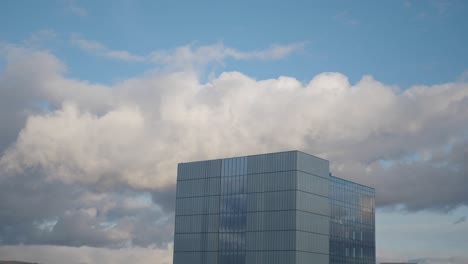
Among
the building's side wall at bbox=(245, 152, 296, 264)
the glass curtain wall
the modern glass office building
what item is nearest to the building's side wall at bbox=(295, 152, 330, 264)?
the modern glass office building

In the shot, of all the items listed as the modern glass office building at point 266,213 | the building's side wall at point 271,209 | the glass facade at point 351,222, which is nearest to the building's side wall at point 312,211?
the modern glass office building at point 266,213

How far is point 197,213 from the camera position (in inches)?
4557

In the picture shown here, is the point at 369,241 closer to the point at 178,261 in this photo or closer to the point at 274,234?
the point at 274,234

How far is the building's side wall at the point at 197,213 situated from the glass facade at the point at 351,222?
72.9 ft

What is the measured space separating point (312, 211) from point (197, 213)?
23647 millimetres

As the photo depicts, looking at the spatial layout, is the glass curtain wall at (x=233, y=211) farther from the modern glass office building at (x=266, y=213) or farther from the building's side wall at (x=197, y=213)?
the building's side wall at (x=197, y=213)

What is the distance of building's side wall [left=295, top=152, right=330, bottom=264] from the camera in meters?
102

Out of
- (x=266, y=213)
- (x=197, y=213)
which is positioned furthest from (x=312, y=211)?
(x=197, y=213)

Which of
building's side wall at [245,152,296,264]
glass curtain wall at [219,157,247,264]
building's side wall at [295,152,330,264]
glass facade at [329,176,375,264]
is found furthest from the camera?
glass facade at [329,176,375,264]

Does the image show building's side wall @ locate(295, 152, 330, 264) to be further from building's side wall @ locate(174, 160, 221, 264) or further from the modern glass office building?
building's side wall @ locate(174, 160, 221, 264)

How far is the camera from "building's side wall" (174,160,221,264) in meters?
113

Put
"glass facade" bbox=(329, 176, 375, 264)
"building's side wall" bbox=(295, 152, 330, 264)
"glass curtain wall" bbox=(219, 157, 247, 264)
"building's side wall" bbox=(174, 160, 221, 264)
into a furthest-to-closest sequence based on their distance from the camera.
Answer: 1. "glass facade" bbox=(329, 176, 375, 264)
2. "building's side wall" bbox=(174, 160, 221, 264)
3. "glass curtain wall" bbox=(219, 157, 247, 264)
4. "building's side wall" bbox=(295, 152, 330, 264)

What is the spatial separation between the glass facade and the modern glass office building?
196 mm

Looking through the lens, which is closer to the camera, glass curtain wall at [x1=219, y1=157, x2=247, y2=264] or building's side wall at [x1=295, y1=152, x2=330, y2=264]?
building's side wall at [x1=295, y1=152, x2=330, y2=264]
